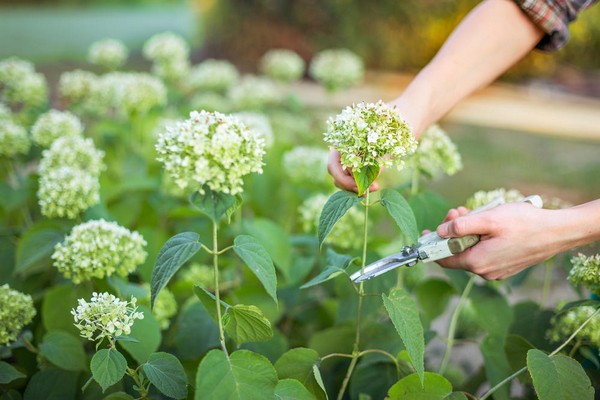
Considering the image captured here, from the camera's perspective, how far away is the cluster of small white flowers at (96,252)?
5.32ft

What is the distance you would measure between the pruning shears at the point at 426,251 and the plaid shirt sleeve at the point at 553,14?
0.63 m

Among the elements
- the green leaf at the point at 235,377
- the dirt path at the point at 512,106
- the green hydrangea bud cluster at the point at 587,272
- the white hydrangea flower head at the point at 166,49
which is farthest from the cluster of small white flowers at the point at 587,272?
the dirt path at the point at 512,106

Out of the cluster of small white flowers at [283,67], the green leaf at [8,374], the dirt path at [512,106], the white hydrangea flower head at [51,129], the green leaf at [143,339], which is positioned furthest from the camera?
the dirt path at [512,106]

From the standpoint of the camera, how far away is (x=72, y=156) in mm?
Result: 2070

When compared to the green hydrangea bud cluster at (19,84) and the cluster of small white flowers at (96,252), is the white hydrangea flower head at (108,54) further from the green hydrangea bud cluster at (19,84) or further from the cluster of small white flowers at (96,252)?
the cluster of small white flowers at (96,252)

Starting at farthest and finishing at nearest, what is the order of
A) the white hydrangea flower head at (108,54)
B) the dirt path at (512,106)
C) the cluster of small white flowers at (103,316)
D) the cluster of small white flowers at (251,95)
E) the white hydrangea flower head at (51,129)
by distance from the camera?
the dirt path at (512,106), the cluster of small white flowers at (251,95), the white hydrangea flower head at (108,54), the white hydrangea flower head at (51,129), the cluster of small white flowers at (103,316)

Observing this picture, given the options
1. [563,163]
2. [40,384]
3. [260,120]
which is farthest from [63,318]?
[563,163]

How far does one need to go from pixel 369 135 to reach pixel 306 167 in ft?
4.66

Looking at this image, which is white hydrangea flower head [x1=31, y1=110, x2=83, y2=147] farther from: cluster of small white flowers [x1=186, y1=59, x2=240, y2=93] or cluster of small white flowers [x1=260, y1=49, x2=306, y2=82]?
cluster of small white flowers [x1=260, y1=49, x2=306, y2=82]

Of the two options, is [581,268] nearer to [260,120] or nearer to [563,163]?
[260,120]

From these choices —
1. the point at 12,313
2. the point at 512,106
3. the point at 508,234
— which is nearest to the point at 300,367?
the point at 508,234

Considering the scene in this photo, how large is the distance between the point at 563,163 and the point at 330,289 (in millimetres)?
4141

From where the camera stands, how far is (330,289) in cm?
233

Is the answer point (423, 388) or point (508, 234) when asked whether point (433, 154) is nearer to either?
point (508, 234)
